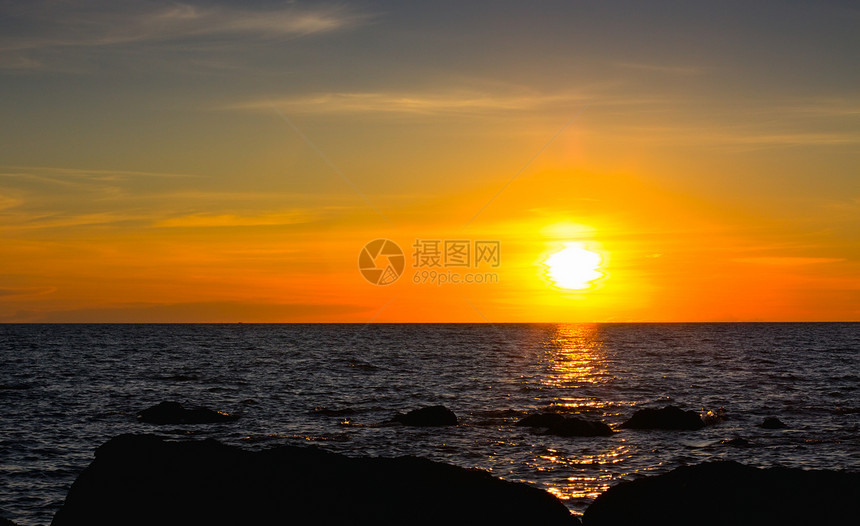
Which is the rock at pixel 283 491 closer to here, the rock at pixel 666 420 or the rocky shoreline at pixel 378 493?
the rocky shoreline at pixel 378 493

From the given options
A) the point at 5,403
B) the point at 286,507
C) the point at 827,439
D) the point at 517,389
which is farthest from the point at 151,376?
the point at 286,507

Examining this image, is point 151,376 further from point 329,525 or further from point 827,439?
point 329,525

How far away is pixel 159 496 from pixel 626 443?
22525 millimetres

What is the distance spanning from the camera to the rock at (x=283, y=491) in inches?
521

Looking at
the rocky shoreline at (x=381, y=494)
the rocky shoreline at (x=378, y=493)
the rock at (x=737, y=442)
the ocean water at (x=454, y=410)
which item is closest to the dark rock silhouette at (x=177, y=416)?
the ocean water at (x=454, y=410)

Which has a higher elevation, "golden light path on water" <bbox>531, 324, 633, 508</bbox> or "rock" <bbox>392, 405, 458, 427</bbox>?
"rock" <bbox>392, 405, 458, 427</bbox>

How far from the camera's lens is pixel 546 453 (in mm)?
29484

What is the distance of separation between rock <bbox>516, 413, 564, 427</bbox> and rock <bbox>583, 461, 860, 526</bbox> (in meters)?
21.9

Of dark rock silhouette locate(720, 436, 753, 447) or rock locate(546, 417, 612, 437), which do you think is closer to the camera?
dark rock silhouette locate(720, 436, 753, 447)

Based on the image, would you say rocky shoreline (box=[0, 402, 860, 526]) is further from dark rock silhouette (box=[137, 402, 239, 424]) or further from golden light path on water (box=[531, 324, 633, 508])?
dark rock silhouette (box=[137, 402, 239, 424])

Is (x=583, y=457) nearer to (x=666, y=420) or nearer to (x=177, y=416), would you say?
(x=666, y=420)

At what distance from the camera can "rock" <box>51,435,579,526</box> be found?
13.2 meters

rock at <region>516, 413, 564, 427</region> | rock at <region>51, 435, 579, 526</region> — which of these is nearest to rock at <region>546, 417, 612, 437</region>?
rock at <region>516, 413, 564, 427</region>

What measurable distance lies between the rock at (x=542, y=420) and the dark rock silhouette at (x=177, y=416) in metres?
14.8
